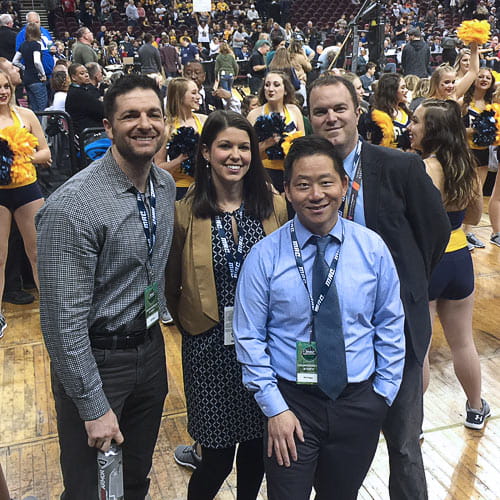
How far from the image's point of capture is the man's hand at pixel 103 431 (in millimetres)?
1790

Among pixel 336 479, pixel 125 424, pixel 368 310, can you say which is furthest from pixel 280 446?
pixel 125 424

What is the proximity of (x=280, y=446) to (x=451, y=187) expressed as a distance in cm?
141

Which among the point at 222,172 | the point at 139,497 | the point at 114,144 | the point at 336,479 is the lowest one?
the point at 139,497

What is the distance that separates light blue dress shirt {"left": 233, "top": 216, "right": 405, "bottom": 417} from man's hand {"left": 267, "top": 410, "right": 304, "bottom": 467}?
2 cm

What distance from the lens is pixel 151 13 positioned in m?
23.0

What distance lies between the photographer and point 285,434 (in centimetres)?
177

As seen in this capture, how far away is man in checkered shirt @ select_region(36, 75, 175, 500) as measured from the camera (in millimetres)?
1723

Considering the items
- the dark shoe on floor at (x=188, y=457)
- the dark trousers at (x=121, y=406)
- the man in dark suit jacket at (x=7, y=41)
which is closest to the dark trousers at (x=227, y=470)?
the dark trousers at (x=121, y=406)

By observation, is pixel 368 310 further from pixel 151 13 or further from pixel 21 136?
pixel 151 13

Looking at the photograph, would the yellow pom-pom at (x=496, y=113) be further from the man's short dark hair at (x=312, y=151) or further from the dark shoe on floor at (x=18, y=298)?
the dark shoe on floor at (x=18, y=298)

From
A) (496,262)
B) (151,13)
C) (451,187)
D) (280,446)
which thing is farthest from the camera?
(151,13)

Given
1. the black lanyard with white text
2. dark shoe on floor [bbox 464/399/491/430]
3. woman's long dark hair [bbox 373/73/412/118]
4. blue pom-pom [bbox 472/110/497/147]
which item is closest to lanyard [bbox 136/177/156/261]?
the black lanyard with white text

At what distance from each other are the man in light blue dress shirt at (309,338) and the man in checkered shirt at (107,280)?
322 millimetres

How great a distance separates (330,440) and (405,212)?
80 cm
